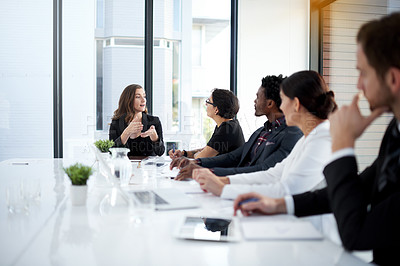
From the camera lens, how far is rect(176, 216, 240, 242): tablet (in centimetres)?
122

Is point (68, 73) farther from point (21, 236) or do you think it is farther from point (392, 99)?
point (392, 99)

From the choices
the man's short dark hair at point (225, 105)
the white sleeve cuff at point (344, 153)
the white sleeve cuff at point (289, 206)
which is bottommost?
the white sleeve cuff at point (289, 206)

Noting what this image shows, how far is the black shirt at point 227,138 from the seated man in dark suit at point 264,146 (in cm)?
18

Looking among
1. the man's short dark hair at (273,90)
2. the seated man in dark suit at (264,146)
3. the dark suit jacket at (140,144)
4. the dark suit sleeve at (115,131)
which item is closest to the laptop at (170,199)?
the seated man in dark suit at (264,146)

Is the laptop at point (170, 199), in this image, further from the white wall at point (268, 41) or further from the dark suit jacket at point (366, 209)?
the white wall at point (268, 41)

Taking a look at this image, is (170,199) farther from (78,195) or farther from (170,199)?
(78,195)

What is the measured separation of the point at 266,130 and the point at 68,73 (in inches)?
132

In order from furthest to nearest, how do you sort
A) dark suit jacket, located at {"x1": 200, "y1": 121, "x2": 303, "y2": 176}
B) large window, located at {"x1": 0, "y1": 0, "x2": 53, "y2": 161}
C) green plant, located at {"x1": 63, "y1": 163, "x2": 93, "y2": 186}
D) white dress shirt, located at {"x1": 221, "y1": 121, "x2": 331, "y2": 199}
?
large window, located at {"x1": 0, "y1": 0, "x2": 53, "y2": 161}
dark suit jacket, located at {"x1": 200, "y1": 121, "x2": 303, "y2": 176}
white dress shirt, located at {"x1": 221, "y1": 121, "x2": 331, "y2": 199}
green plant, located at {"x1": 63, "y1": 163, "x2": 93, "y2": 186}

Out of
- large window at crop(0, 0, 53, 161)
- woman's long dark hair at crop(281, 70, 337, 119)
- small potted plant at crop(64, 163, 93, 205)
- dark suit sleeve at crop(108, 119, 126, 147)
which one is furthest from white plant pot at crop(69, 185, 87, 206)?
large window at crop(0, 0, 53, 161)

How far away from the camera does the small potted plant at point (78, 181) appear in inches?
62.4

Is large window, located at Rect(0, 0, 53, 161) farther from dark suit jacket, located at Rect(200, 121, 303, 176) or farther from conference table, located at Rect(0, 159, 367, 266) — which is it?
conference table, located at Rect(0, 159, 367, 266)

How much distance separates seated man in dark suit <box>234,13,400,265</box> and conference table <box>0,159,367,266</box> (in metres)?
0.09

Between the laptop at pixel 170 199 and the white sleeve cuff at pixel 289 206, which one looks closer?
the white sleeve cuff at pixel 289 206

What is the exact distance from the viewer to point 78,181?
160 cm
